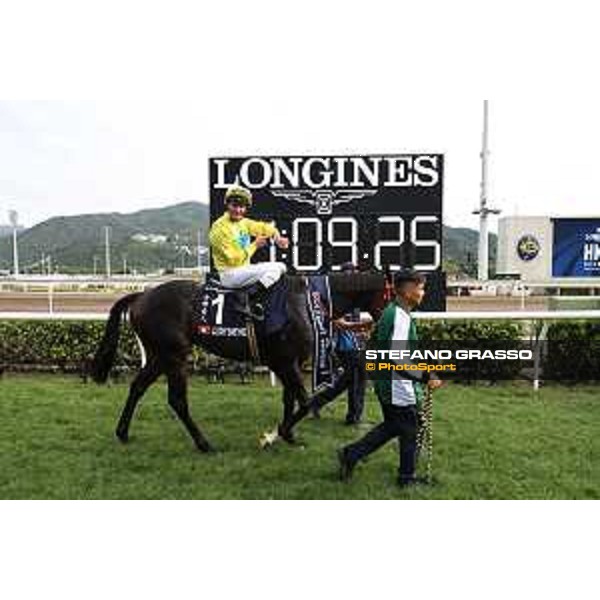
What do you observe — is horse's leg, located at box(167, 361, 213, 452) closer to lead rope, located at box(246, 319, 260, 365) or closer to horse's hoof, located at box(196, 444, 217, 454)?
horse's hoof, located at box(196, 444, 217, 454)

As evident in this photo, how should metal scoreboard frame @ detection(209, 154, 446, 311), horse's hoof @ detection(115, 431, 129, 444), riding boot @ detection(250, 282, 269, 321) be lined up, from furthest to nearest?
1. metal scoreboard frame @ detection(209, 154, 446, 311)
2. horse's hoof @ detection(115, 431, 129, 444)
3. riding boot @ detection(250, 282, 269, 321)

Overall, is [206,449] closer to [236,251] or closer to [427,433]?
[236,251]

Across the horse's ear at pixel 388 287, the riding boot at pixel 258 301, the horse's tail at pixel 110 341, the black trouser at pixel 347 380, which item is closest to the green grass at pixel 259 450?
the black trouser at pixel 347 380

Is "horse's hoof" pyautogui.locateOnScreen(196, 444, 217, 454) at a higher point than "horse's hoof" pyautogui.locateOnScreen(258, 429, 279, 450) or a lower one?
lower

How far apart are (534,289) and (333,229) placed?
3.17 metres

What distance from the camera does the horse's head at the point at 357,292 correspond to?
397cm

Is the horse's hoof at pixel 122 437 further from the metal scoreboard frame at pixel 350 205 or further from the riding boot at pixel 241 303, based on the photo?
the metal scoreboard frame at pixel 350 205

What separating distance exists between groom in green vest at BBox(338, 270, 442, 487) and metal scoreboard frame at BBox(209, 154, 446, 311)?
6.18ft

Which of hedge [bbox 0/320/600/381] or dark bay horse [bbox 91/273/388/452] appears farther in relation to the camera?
hedge [bbox 0/320/600/381]

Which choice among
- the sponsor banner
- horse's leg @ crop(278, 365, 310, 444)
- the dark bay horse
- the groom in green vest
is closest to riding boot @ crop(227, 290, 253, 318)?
the dark bay horse

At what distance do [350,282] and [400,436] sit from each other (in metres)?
1.19

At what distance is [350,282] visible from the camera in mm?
3988

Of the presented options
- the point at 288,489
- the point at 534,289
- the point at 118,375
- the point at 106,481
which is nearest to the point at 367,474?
the point at 288,489

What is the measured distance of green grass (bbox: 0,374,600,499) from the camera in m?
3.26
